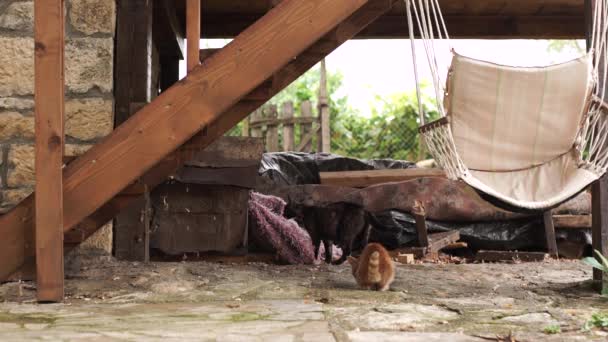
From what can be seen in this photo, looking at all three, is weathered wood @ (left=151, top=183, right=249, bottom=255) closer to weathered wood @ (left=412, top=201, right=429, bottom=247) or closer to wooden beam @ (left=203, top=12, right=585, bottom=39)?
weathered wood @ (left=412, top=201, right=429, bottom=247)

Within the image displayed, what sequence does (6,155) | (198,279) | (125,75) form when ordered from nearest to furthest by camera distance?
1. (198,279)
2. (6,155)
3. (125,75)

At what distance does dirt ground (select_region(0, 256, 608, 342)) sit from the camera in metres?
2.27

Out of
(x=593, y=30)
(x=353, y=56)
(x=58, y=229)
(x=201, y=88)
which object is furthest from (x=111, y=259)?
(x=353, y=56)

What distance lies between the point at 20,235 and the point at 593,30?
2.90 meters

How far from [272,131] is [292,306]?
9001 millimetres

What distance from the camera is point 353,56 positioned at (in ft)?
60.4

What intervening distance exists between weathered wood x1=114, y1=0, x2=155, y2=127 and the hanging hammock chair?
1.98 m

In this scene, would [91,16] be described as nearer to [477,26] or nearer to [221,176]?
[221,176]

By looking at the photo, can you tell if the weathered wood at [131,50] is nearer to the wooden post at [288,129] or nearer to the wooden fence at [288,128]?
the wooden fence at [288,128]

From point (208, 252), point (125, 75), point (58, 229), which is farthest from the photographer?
point (208, 252)

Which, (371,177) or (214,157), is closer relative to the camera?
(214,157)

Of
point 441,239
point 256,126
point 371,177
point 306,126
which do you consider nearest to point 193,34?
point 441,239

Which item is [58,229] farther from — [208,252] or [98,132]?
[208,252]

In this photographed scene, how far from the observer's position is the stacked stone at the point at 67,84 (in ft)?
12.5
